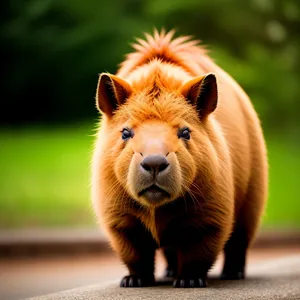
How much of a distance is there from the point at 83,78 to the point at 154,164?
23677 millimetres

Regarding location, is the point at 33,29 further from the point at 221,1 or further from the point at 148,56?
the point at 148,56

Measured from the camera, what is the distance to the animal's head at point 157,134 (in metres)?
4.91

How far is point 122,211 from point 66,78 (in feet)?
78.2

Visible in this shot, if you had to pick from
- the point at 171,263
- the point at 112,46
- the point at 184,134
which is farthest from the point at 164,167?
the point at 112,46

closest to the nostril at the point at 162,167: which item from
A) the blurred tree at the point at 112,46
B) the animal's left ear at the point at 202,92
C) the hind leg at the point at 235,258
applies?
the animal's left ear at the point at 202,92

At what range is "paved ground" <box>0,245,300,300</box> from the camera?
5.38 meters

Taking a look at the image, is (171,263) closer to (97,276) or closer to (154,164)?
(154,164)

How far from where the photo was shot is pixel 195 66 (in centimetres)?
624

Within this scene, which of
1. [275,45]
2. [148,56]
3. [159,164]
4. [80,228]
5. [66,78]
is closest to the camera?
[159,164]

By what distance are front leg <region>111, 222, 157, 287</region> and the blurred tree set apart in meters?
12.7

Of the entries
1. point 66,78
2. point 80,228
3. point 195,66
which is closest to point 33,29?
point 66,78

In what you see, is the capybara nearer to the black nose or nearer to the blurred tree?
the black nose

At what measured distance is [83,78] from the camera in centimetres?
2827

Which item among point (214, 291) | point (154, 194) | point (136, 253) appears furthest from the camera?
point (136, 253)
